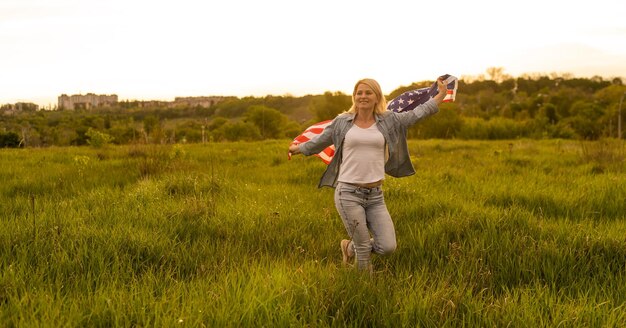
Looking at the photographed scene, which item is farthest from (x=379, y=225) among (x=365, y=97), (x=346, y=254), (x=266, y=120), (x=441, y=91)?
(x=266, y=120)

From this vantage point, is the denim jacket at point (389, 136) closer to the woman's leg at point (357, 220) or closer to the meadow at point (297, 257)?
the woman's leg at point (357, 220)

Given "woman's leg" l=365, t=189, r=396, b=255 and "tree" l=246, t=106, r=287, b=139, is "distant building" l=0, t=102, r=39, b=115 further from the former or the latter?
"woman's leg" l=365, t=189, r=396, b=255

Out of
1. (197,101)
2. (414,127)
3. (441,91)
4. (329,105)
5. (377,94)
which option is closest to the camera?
(377,94)

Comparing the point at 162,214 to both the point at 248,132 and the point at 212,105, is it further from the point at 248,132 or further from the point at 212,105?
the point at 212,105

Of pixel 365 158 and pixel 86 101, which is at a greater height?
pixel 86 101

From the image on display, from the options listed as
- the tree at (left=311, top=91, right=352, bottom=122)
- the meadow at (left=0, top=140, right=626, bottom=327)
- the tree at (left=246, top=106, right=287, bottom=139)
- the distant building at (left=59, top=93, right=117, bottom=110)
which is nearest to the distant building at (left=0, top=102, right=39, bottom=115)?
the distant building at (left=59, top=93, right=117, bottom=110)

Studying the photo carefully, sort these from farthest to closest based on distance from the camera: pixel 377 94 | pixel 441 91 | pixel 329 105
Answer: pixel 329 105
pixel 441 91
pixel 377 94

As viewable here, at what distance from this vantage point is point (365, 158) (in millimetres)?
4121

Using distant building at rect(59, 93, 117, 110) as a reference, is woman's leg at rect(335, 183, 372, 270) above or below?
below

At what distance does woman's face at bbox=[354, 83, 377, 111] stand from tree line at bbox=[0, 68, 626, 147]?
11.0 feet

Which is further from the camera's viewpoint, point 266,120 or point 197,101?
point 197,101

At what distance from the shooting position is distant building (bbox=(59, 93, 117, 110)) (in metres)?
164

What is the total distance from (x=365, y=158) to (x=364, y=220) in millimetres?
585

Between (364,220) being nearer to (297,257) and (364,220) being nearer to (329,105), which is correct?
(297,257)
